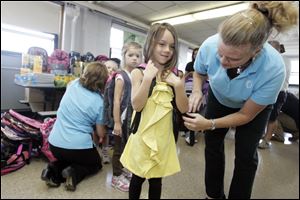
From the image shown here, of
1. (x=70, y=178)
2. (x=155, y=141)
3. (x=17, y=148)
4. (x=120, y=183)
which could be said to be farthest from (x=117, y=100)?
(x=17, y=148)

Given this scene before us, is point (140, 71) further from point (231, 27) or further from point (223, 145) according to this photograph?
point (223, 145)

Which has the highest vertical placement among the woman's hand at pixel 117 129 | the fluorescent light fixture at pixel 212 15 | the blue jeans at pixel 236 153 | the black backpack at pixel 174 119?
the fluorescent light fixture at pixel 212 15

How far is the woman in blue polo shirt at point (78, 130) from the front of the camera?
0.42m

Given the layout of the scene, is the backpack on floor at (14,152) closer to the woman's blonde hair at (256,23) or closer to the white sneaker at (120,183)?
the white sneaker at (120,183)

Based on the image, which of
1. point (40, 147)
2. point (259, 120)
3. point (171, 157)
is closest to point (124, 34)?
point (171, 157)

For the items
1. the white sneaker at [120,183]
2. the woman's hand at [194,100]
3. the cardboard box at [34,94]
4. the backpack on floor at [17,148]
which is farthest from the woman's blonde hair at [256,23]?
the backpack on floor at [17,148]

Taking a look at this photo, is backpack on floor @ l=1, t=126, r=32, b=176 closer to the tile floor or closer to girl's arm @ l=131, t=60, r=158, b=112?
the tile floor

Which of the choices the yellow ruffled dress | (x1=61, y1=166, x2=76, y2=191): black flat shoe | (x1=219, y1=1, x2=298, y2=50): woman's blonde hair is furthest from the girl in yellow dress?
(x1=61, y1=166, x2=76, y2=191): black flat shoe

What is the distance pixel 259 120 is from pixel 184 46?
0.34 meters

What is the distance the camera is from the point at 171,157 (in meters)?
0.48

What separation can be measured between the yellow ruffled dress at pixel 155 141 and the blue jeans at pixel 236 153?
0.14 meters

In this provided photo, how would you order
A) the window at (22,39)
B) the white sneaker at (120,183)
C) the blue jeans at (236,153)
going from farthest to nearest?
the white sneaker at (120,183), the blue jeans at (236,153), the window at (22,39)

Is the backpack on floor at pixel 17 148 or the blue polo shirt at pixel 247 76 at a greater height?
the blue polo shirt at pixel 247 76

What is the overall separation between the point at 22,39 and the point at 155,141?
27 centimetres
